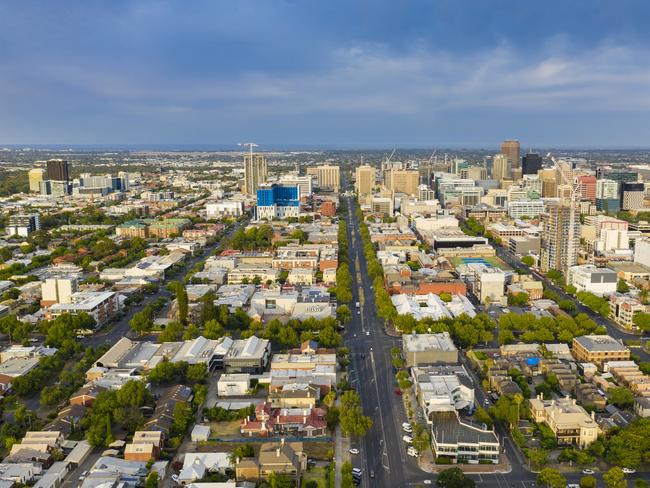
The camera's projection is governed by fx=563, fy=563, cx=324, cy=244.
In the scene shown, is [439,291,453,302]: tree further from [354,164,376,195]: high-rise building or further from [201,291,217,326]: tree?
[354,164,376,195]: high-rise building

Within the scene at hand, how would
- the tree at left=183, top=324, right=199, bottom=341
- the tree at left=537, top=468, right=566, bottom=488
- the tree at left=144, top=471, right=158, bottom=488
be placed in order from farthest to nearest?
1. the tree at left=183, top=324, right=199, bottom=341
2. the tree at left=144, top=471, right=158, bottom=488
3. the tree at left=537, top=468, right=566, bottom=488

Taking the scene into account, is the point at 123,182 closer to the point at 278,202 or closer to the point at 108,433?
the point at 278,202

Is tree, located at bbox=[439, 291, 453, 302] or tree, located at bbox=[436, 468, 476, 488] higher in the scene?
tree, located at bbox=[439, 291, 453, 302]

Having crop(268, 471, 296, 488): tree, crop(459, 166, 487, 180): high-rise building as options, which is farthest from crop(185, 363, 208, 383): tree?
crop(459, 166, 487, 180): high-rise building

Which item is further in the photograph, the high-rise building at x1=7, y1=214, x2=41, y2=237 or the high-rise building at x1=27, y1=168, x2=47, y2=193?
the high-rise building at x1=27, y1=168, x2=47, y2=193

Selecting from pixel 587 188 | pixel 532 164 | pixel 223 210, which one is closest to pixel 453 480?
pixel 223 210

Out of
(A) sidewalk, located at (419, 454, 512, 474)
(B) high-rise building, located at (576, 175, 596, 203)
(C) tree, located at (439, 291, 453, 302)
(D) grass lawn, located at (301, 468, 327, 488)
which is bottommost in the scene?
(D) grass lawn, located at (301, 468, 327, 488)

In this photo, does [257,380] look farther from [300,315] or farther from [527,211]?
[527,211]
